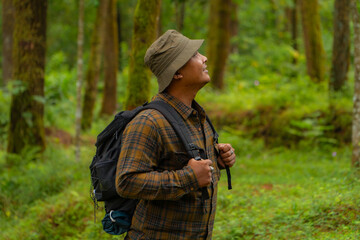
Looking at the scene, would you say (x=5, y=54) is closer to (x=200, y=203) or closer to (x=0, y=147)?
(x=0, y=147)

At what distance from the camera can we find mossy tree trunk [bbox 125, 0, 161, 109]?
19.2 ft

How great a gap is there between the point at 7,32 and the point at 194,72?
14.5 m

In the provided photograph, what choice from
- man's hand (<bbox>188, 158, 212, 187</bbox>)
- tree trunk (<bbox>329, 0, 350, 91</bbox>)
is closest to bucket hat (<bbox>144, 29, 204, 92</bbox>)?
man's hand (<bbox>188, 158, 212, 187</bbox>)

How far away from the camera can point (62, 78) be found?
55.2 ft

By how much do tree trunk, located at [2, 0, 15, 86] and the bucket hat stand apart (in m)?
13.9

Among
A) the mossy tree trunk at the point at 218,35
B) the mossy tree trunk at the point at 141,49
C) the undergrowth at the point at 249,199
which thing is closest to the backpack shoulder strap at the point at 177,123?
the undergrowth at the point at 249,199

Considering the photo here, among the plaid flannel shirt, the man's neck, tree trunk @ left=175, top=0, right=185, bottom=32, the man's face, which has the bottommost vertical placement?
the plaid flannel shirt

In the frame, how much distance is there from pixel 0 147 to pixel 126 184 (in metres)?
9.90

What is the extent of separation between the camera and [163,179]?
2.70m

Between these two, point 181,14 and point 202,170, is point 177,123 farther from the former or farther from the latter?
Answer: point 181,14

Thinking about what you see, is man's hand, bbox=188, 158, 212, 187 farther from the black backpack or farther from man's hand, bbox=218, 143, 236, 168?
man's hand, bbox=218, 143, 236, 168

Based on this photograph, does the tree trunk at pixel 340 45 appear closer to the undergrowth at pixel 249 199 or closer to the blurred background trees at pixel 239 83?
the blurred background trees at pixel 239 83

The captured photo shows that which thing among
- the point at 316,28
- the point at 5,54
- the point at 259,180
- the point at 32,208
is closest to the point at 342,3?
the point at 316,28

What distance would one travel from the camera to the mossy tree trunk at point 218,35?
50.1 feet
